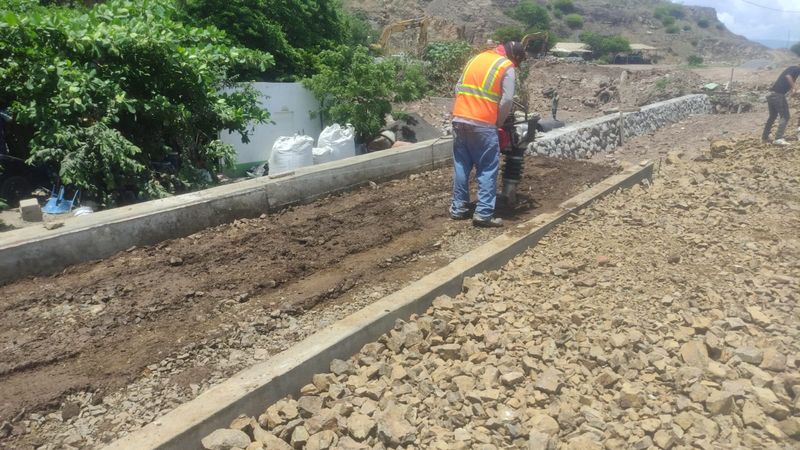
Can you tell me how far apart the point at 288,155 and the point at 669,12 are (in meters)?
123

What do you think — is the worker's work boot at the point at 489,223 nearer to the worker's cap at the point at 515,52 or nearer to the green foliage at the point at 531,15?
the worker's cap at the point at 515,52

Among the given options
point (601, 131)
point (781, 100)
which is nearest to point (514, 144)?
point (601, 131)

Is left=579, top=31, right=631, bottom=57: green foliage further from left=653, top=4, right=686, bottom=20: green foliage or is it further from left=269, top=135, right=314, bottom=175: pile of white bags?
left=269, top=135, right=314, bottom=175: pile of white bags

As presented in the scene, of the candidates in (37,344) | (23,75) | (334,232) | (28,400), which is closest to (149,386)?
(28,400)

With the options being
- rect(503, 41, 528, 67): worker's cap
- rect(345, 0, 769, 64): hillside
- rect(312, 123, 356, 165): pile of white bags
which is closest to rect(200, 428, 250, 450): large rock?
rect(503, 41, 528, 67): worker's cap

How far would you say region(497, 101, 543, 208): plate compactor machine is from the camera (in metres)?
6.21

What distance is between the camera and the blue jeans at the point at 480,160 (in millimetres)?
5754

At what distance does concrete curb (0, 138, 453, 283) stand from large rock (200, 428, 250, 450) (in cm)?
246

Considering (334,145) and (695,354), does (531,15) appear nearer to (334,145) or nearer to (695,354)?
(334,145)

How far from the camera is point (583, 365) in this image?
11.2ft

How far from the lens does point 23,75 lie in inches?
238

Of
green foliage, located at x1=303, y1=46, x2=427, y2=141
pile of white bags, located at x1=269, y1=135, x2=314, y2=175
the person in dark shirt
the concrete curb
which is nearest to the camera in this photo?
the concrete curb

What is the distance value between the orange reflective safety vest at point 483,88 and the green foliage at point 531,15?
71.7 meters

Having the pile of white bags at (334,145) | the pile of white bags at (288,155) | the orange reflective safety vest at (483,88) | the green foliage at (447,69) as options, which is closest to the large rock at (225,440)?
the orange reflective safety vest at (483,88)
